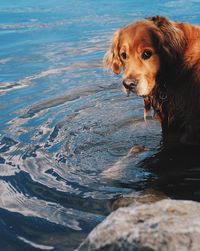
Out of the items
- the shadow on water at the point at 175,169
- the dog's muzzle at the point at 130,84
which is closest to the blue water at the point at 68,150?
the shadow on water at the point at 175,169

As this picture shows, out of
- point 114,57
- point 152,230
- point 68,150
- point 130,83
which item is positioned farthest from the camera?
point 68,150

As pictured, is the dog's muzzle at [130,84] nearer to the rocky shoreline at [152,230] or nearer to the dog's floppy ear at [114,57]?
the dog's floppy ear at [114,57]

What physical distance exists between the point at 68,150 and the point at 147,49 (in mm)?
1257

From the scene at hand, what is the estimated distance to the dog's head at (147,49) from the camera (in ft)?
15.1

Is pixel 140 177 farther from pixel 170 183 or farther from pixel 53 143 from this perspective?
pixel 53 143

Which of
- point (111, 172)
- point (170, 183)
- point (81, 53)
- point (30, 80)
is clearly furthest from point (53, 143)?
point (81, 53)

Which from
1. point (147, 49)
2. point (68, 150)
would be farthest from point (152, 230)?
point (68, 150)

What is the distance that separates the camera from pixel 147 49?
15.1 feet

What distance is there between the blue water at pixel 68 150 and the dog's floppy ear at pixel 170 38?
93 centimetres

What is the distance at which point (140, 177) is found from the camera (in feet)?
14.6

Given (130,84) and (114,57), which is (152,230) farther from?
(114,57)

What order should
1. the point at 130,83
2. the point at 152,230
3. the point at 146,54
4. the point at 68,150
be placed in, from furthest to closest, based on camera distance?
the point at 68,150, the point at 146,54, the point at 130,83, the point at 152,230

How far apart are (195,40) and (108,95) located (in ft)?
7.18

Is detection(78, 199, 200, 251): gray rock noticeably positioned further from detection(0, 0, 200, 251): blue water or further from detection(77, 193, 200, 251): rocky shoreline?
detection(0, 0, 200, 251): blue water
